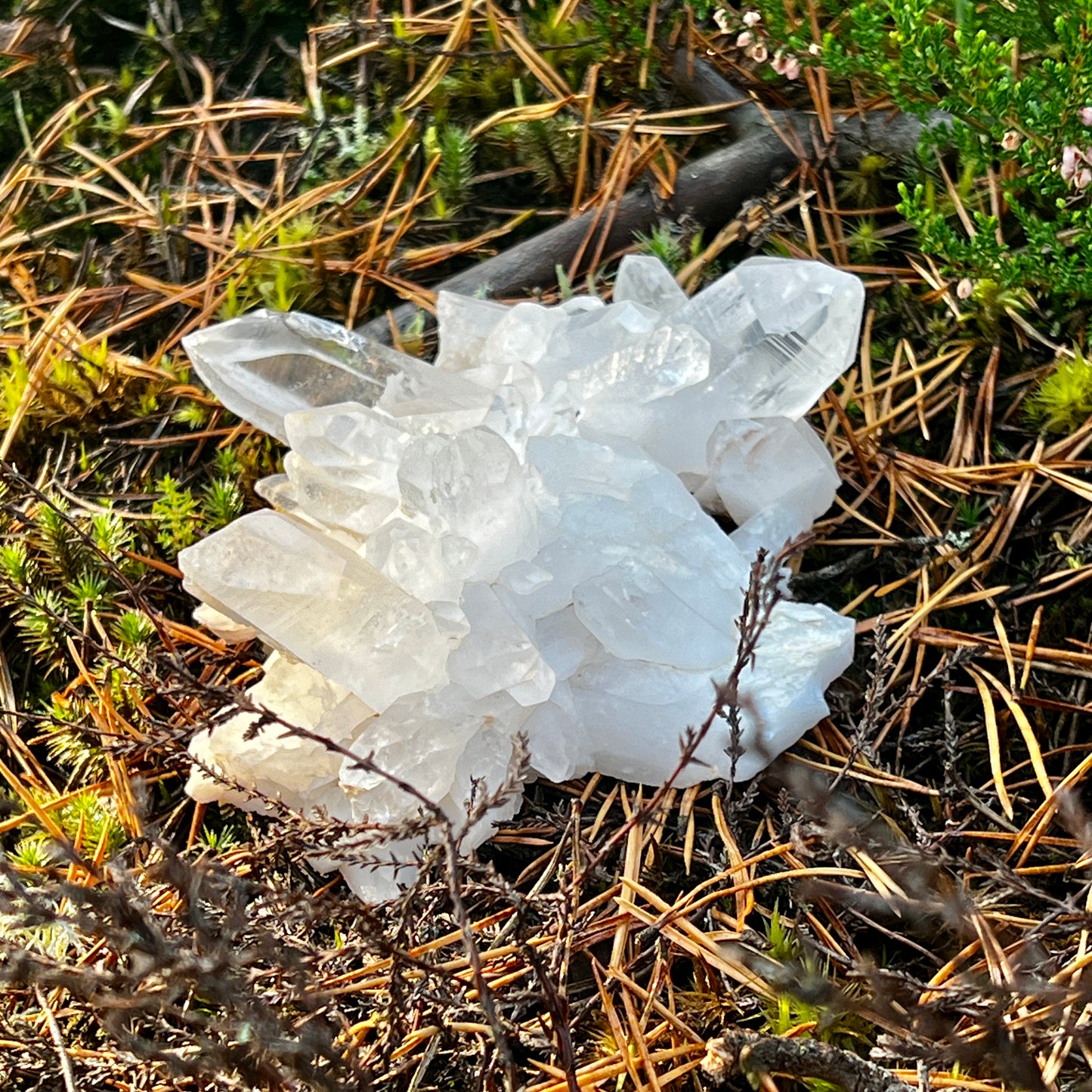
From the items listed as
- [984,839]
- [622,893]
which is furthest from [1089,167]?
[622,893]

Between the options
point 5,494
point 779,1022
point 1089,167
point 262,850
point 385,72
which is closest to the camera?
point 779,1022

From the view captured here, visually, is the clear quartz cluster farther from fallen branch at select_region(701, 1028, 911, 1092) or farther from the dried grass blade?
fallen branch at select_region(701, 1028, 911, 1092)

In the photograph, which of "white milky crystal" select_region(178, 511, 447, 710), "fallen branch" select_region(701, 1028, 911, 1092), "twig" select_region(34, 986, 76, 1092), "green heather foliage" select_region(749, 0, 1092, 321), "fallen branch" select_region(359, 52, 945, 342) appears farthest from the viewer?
"fallen branch" select_region(359, 52, 945, 342)

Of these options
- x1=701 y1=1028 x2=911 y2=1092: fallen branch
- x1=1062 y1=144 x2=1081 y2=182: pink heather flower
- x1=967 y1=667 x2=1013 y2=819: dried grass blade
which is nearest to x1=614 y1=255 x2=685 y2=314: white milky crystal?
x1=1062 y1=144 x2=1081 y2=182: pink heather flower

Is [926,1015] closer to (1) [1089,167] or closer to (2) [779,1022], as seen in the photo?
(2) [779,1022]

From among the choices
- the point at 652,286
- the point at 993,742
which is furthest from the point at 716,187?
the point at 993,742

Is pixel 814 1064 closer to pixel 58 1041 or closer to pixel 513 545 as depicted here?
pixel 513 545
